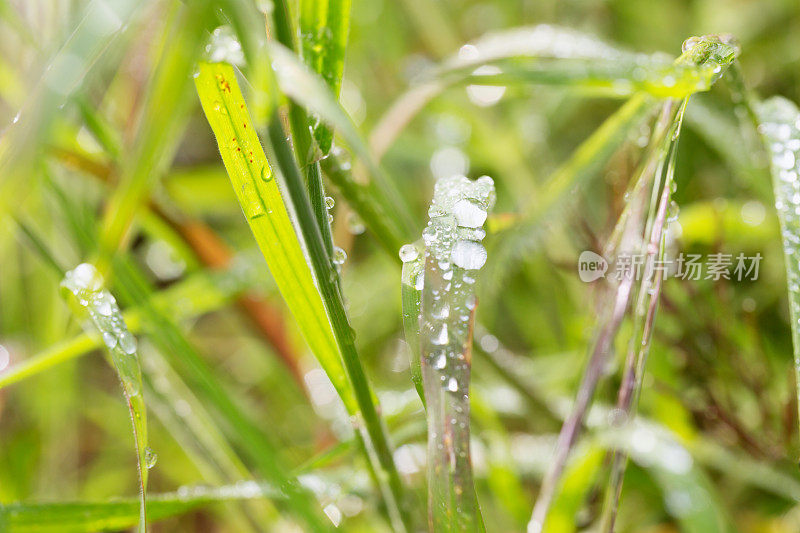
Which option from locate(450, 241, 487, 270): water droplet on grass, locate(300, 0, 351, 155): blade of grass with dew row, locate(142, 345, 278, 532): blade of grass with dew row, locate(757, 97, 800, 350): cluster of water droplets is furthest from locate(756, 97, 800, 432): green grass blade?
locate(142, 345, 278, 532): blade of grass with dew row

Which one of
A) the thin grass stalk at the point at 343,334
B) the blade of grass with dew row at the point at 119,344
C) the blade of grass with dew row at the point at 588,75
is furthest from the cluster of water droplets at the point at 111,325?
the blade of grass with dew row at the point at 588,75

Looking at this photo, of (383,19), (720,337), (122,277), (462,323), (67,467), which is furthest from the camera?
(383,19)

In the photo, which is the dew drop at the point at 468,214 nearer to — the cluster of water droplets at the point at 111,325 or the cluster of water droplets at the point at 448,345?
the cluster of water droplets at the point at 448,345

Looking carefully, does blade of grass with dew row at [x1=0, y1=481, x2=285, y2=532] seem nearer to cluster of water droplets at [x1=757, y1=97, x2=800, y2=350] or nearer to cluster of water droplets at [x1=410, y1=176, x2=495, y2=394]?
cluster of water droplets at [x1=410, y1=176, x2=495, y2=394]

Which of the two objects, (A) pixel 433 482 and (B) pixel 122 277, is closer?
(A) pixel 433 482

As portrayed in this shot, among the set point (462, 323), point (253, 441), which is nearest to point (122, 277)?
point (253, 441)

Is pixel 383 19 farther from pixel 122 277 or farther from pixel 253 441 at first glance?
A: pixel 253 441

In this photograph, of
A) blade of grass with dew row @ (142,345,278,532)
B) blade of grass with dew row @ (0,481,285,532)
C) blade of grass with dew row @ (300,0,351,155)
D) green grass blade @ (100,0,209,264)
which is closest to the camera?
green grass blade @ (100,0,209,264)
